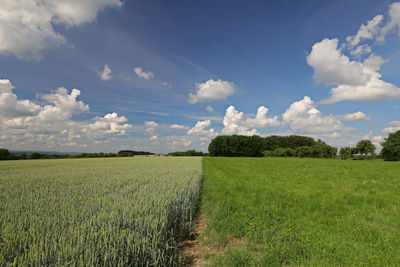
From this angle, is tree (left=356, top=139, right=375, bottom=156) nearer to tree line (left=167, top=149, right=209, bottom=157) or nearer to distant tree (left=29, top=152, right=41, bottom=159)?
tree line (left=167, top=149, right=209, bottom=157)

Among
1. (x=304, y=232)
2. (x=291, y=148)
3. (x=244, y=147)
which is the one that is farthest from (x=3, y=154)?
(x=291, y=148)

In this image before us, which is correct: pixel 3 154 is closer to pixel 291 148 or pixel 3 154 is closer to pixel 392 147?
pixel 392 147

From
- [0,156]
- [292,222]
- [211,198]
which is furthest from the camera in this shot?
[0,156]

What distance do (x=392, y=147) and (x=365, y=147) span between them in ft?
45.9

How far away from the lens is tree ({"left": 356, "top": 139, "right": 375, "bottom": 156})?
67.4 m

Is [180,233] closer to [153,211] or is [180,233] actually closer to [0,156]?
[153,211]

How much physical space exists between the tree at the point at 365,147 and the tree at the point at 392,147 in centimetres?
1036

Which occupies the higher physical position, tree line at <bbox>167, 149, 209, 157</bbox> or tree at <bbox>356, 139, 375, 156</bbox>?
tree at <bbox>356, 139, 375, 156</bbox>

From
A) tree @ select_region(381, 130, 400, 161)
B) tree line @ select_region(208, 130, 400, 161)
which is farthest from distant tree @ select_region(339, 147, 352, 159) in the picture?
tree @ select_region(381, 130, 400, 161)

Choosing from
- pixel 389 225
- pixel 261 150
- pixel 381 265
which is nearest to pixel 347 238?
pixel 381 265

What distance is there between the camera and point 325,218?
5.29 metres

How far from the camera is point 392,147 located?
180 ft

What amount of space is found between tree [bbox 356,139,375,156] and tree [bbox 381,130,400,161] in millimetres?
10363

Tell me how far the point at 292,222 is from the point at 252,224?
1.24 metres
